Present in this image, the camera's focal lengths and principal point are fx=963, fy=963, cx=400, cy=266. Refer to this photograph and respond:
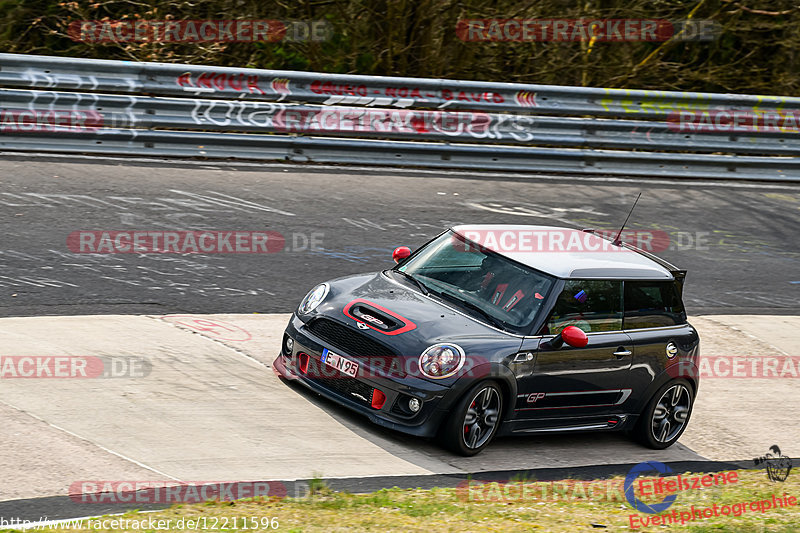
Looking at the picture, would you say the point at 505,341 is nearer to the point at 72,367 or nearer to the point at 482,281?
the point at 482,281

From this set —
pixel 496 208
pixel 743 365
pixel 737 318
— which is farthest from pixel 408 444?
pixel 496 208

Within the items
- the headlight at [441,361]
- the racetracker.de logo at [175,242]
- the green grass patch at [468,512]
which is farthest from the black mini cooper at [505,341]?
the racetracker.de logo at [175,242]

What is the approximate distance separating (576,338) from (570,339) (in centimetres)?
4

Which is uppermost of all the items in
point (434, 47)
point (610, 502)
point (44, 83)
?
point (434, 47)

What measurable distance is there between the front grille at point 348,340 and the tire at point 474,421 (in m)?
0.58

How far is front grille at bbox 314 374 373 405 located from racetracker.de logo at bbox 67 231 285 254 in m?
3.90

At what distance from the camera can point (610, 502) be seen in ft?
19.3

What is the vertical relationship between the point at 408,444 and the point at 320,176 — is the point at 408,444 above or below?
below

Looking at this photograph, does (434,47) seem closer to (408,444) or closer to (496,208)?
(496,208)

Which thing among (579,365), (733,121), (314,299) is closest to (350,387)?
(314,299)

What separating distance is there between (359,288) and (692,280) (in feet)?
19.1

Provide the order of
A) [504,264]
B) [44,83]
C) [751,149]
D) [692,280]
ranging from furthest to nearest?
[751,149] < [44,83] < [692,280] < [504,264]

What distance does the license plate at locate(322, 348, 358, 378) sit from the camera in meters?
6.70

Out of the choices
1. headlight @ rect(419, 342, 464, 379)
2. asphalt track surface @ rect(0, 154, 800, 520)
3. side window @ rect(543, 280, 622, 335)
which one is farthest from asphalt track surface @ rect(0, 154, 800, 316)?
side window @ rect(543, 280, 622, 335)
